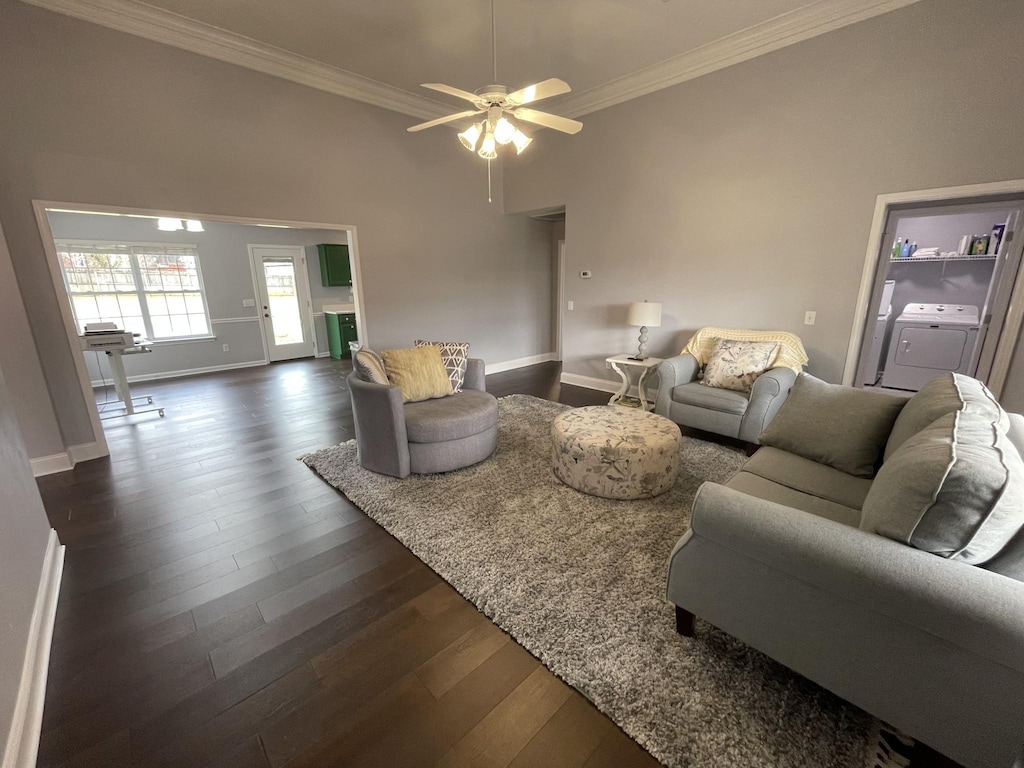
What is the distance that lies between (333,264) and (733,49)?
667 centimetres

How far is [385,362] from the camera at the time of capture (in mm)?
3139

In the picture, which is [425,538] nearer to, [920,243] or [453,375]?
[453,375]

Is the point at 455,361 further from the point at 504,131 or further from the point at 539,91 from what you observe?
the point at 539,91

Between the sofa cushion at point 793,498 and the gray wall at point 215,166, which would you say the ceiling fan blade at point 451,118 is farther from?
the sofa cushion at point 793,498

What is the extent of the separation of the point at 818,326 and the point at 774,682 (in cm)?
322

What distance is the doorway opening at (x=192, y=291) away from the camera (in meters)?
5.41

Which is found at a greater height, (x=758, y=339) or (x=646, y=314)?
(x=646, y=314)

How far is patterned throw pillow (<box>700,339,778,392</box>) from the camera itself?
3.39 meters

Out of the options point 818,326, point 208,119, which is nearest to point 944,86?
point 818,326

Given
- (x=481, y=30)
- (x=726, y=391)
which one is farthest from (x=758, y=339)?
(x=481, y=30)

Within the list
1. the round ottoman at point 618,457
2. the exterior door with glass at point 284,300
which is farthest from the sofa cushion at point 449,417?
the exterior door with glass at point 284,300

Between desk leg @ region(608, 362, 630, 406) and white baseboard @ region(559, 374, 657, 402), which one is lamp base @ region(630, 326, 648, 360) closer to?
desk leg @ region(608, 362, 630, 406)

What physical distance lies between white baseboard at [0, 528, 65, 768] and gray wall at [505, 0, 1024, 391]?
4.89 metres

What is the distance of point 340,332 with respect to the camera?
7523 mm
